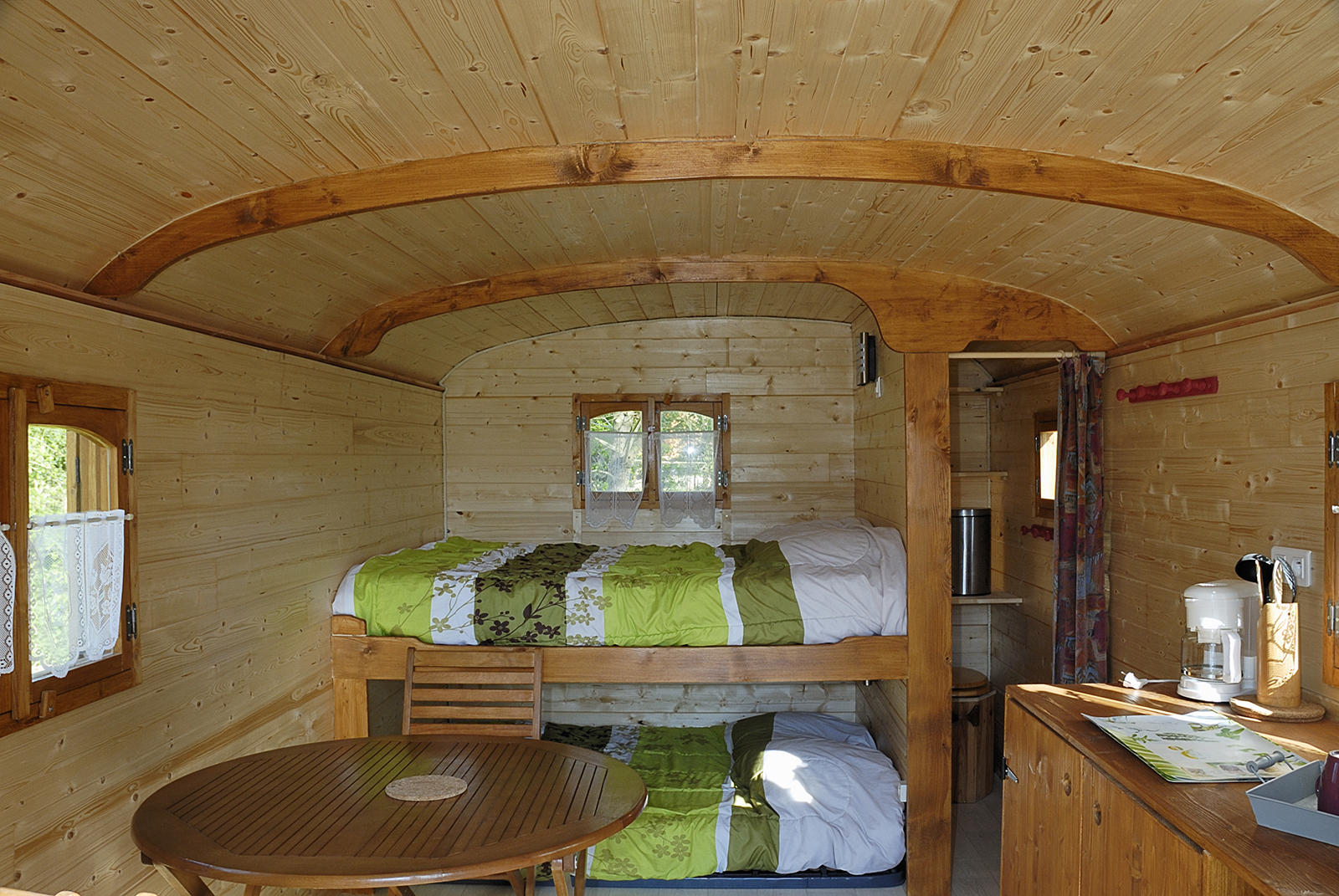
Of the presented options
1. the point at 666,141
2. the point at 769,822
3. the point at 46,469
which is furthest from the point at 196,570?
the point at 769,822

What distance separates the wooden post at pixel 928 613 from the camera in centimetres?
351

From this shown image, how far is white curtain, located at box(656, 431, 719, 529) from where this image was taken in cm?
532

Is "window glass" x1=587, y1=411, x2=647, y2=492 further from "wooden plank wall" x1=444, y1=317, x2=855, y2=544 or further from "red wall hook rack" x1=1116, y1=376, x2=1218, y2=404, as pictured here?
"red wall hook rack" x1=1116, y1=376, x2=1218, y2=404

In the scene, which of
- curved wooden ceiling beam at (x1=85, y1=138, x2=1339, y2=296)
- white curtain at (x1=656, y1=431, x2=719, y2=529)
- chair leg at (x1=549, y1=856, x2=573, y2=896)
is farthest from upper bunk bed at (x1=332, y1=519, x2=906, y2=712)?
curved wooden ceiling beam at (x1=85, y1=138, x2=1339, y2=296)

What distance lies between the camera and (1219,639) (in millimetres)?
2518

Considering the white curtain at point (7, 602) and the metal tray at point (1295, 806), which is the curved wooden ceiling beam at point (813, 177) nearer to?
the white curtain at point (7, 602)

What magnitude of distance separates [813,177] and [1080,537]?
2.23 meters

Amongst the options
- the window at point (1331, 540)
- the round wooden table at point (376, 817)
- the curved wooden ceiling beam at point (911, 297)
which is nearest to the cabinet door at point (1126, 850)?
the window at point (1331, 540)

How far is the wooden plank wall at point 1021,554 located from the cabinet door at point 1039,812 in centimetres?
190

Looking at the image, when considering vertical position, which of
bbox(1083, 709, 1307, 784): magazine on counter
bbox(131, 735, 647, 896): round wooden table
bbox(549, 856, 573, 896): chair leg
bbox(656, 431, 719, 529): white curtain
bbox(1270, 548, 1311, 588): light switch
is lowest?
bbox(549, 856, 573, 896): chair leg

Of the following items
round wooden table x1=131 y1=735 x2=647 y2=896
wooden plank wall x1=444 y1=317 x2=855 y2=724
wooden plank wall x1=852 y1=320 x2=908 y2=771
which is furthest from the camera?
wooden plank wall x1=444 y1=317 x2=855 y2=724

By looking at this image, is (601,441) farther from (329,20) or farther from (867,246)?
(329,20)

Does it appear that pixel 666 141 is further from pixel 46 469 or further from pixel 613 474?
pixel 613 474

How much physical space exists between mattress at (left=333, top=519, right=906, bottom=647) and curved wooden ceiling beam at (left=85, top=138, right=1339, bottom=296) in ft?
5.98
